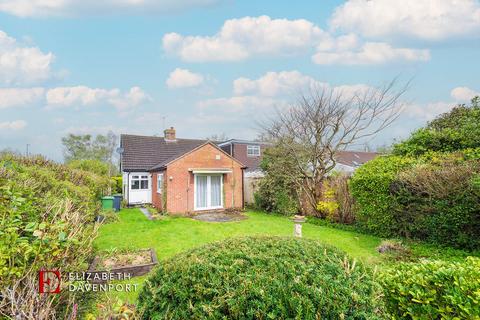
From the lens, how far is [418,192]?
26.8 ft

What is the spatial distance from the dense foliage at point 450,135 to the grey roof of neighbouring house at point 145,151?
45.5 feet

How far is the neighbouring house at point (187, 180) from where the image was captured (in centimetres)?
1533

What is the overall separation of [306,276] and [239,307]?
667 millimetres

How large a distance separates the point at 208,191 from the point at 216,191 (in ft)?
1.91

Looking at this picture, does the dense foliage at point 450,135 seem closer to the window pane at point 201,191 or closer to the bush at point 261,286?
the bush at point 261,286

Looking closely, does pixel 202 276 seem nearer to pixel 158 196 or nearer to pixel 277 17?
pixel 277 17

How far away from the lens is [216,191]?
1677 cm

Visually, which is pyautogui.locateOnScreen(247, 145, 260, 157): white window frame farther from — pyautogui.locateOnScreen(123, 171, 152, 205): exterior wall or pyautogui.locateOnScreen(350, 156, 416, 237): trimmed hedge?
pyautogui.locateOnScreen(350, 156, 416, 237): trimmed hedge

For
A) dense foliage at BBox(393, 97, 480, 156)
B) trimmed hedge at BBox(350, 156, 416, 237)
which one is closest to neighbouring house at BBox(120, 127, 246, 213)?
trimmed hedge at BBox(350, 156, 416, 237)

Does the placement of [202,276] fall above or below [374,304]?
above

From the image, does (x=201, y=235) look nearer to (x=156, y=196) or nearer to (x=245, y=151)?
(x=156, y=196)

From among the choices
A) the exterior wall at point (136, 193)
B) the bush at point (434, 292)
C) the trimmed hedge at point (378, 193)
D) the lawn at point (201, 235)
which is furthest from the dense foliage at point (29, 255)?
the exterior wall at point (136, 193)

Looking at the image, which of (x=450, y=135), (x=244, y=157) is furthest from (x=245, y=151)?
(x=450, y=135)

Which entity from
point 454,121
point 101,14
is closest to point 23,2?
point 101,14
